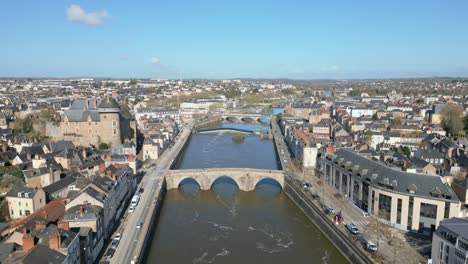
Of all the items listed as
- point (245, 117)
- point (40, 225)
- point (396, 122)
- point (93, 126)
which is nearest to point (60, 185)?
point (40, 225)

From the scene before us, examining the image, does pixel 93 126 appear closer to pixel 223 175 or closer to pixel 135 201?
pixel 223 175

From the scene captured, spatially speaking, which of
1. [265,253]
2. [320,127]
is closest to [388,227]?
[265,253]

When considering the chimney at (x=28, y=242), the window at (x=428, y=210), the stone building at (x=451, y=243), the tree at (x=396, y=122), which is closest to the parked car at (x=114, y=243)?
the chimney at (x=28, y=242)

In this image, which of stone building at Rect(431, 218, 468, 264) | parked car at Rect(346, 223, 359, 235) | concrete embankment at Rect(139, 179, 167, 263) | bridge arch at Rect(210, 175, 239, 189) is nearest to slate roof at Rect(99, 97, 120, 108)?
concrete embankment at Rect(139, 179, 167, 263)

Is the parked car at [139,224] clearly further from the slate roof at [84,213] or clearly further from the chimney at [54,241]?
the chimney at [54,241]

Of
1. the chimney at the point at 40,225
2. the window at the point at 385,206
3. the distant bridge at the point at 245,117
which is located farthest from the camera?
the distant bridge at the point at 245,117

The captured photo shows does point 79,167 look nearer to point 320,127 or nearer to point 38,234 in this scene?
point 38,234
